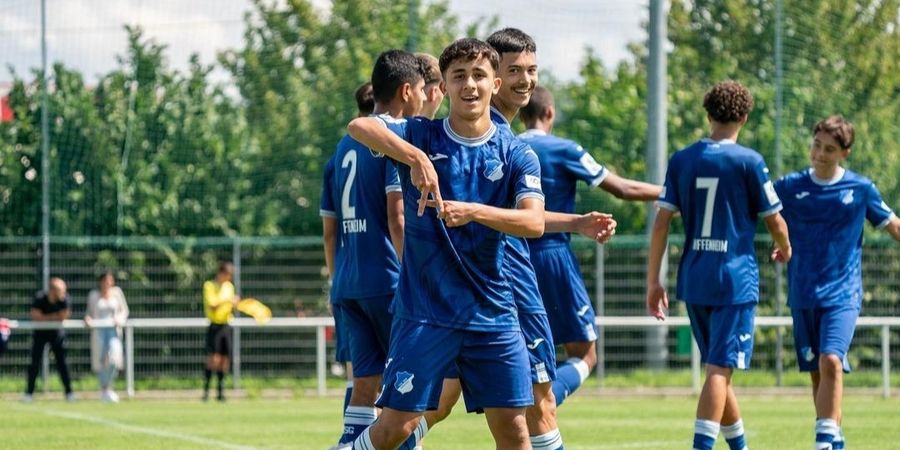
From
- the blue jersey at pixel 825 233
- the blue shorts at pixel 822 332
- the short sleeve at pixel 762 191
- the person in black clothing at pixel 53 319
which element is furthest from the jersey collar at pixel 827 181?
the person in black clothing at pixel 53 319

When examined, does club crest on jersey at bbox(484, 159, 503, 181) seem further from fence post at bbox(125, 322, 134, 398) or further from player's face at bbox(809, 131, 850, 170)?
fence post at bbox(125, 322, 134, 398)

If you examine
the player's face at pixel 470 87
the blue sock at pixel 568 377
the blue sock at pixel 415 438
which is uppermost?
the player's face at pixel 470 87

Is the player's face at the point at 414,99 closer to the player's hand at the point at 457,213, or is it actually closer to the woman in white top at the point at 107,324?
the player's hand at the point at 457,213

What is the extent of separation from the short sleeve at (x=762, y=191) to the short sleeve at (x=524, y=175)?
2788 millimetres

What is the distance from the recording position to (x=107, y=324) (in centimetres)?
2080

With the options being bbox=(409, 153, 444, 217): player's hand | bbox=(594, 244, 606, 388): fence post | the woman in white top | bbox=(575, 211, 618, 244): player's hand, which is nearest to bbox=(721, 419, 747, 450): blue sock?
bbox=(575, 211, 618, 244): player's hand

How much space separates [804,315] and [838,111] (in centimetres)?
1340

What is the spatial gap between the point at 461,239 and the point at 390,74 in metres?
1.91

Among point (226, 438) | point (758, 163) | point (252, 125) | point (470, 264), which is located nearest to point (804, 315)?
point (758, 163)

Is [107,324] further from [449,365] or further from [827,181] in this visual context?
[449,365]

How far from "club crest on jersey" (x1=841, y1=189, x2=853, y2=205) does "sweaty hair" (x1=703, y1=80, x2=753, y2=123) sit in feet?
4.19

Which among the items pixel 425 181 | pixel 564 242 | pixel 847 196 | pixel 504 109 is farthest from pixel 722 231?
pixel 425 181

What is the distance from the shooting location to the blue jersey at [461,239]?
20.7 feet

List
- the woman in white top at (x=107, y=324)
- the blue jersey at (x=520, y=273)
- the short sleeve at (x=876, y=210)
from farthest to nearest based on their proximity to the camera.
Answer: the woman in white top at (x=107, y=324) < the short sleeve at (x=876, y=210) < the blue jersey at (x=520, y=273)
